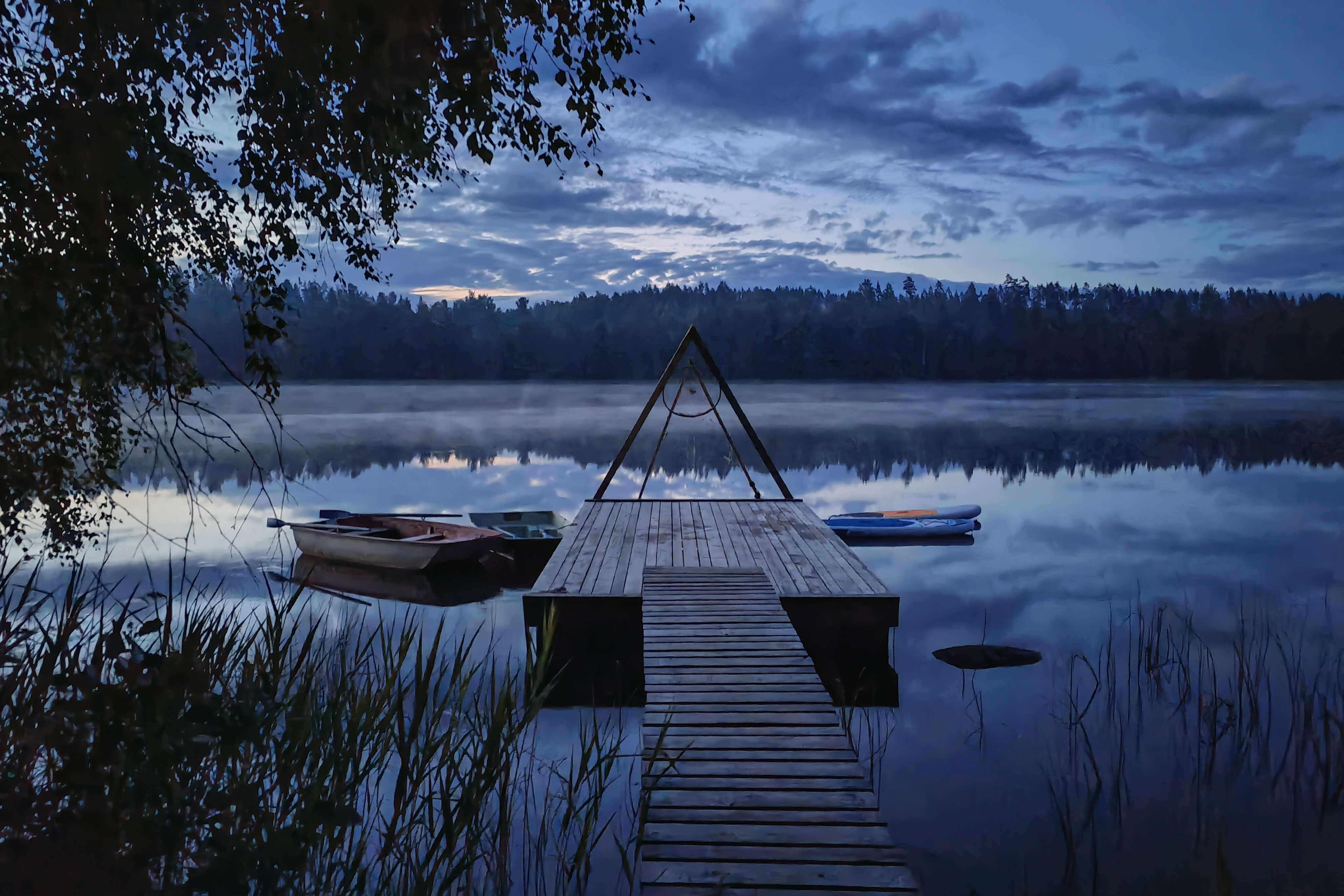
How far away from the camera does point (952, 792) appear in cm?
531

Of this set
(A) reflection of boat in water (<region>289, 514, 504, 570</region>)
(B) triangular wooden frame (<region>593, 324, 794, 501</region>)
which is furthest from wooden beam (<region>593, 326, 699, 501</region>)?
(A) reflection of boat in water (<region>289, 514, 504, 570</region>)

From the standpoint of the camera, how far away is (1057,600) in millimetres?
10422

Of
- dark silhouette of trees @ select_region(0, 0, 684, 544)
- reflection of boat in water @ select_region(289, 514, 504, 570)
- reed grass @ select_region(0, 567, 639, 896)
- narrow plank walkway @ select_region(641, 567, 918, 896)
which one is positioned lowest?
reflection of boat in water @ select_region(289, 514, 504, 570)

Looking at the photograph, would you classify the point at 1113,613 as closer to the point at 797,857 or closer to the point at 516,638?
the point at 516,638

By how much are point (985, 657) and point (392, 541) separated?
7.08 m

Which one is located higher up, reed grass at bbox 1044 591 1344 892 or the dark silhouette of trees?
the dark silhouette of trees

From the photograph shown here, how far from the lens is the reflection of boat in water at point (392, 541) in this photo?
35.7ft

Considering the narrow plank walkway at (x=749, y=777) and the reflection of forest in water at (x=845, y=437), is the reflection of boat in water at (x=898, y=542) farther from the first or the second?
the narrow plank walkway at (x=749, y=777)

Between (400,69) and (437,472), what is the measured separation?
2229 centimetres

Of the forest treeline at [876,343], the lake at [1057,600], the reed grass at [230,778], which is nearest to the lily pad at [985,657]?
the lake at [1057,600]

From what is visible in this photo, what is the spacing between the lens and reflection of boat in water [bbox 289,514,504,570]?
10.9 meters

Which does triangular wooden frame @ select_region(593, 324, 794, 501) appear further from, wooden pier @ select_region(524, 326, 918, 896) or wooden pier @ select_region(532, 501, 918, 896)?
wooden pier @ select_region(532, 501, 918, 896)

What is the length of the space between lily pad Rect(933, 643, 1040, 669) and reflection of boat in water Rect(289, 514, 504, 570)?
5.80 meters

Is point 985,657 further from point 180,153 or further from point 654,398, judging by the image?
point 180,153
